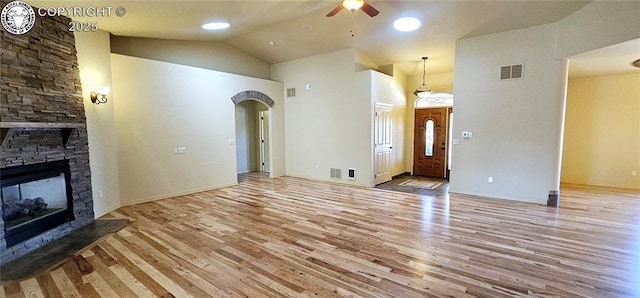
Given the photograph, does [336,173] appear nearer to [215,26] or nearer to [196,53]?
[215,26]

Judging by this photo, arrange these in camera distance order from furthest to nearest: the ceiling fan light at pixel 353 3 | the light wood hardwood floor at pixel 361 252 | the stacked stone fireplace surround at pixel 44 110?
the ceiling fan light at pixel 353 3 < the stacked stone fireplace surround at pixel 44 110 < the light wood hardwood floor at pixel 361 252

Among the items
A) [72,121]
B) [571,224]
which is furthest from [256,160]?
[571,224]

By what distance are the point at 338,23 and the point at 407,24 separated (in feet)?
4.32

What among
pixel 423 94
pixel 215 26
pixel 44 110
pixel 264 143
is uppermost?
pixel 215 26

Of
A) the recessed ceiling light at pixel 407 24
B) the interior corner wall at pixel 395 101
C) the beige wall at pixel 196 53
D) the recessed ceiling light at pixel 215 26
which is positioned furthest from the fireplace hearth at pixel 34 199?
the recessed ceiling light at pixel 407 24

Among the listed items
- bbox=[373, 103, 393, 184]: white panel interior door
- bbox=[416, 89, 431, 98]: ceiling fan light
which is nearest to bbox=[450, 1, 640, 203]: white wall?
bbox=[416, 89, 431, 98]: ceiling fan light

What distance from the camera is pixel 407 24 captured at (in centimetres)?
520

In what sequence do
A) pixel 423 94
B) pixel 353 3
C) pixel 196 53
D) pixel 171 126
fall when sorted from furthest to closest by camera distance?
pixel 423 94 < pixel 196 53 < pixel 171 126 < pixel 353 3

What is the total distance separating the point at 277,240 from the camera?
348 cm

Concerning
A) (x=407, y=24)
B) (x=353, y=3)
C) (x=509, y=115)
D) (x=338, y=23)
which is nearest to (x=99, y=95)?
(x=353, y=3)

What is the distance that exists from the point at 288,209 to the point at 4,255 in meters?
3.38

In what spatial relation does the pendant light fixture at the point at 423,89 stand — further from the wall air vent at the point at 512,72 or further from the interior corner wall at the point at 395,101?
the wall air vent at the point at 512,72

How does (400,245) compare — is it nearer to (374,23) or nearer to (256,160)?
(374,23)

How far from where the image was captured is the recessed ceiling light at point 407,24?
5.04m
